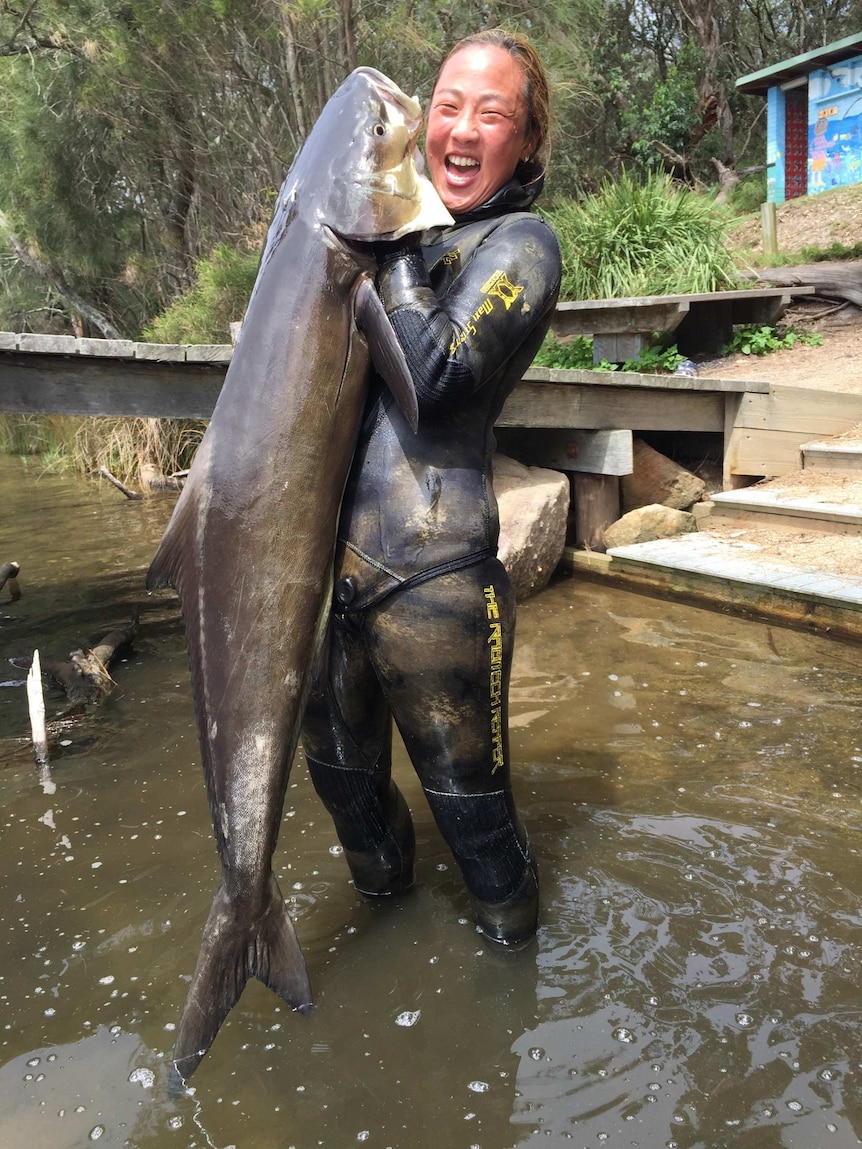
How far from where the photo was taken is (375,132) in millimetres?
1810

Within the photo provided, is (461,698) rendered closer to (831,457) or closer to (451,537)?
(451,537)

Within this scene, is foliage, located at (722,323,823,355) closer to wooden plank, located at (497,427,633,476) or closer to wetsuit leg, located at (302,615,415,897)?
wooden plank, located at (497,427,633,476)

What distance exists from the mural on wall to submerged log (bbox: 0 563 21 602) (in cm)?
1613

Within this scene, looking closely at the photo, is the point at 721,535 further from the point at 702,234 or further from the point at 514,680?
the point at 702,234

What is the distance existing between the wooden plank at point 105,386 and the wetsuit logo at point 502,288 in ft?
13.2

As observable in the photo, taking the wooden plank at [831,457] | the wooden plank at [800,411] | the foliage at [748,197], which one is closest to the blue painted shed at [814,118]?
the foliage at [748,197]

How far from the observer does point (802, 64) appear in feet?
55.2

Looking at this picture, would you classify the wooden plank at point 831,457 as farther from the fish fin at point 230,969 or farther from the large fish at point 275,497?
the fish fin at point 230,969

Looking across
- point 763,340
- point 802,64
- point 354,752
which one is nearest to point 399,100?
point 354,752

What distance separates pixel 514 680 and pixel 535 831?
1.41 m

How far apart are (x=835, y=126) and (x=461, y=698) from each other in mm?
18765

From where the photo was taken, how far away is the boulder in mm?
6023

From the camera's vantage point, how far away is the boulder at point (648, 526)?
237 inches

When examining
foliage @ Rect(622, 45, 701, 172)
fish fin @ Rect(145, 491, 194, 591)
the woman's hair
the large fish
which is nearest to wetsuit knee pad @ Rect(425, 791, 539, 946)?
the large fish
